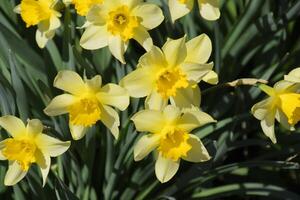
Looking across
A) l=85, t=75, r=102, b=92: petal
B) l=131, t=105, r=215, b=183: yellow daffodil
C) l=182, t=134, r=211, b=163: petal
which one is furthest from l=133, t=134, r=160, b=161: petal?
l=85, t=75, r=102, b=92: petal

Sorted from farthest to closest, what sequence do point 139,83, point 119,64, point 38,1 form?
point 119,64, point 38,1, point 139,83

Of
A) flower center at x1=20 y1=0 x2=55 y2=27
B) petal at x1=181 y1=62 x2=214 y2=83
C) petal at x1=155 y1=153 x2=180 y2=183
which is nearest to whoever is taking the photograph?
petal at x1=181 y1=62 x2=214 y2=83

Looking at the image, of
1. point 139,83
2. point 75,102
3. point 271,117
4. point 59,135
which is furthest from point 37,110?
point 271,117

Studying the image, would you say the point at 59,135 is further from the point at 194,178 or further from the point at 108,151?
the point at 194,178

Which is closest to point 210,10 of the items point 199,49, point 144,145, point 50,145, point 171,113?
point 199,49

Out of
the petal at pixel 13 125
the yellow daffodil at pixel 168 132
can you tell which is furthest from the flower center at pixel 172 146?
the petal at pixel 13 125

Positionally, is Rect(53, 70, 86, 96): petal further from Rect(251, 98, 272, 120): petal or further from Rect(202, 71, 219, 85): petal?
Rect(251, 98, 272, 120): petal

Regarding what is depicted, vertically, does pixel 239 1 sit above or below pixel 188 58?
below
